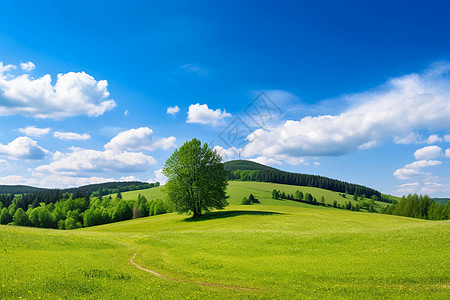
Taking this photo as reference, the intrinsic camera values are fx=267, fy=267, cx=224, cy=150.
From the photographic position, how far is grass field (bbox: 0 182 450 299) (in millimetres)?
18078

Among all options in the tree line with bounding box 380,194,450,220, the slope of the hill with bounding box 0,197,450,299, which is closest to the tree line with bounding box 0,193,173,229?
the slope of the hill with bounding box 0,197,450,299

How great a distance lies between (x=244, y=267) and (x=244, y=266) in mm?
448

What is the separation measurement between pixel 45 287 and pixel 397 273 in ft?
86.9

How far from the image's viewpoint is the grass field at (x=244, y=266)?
1808 cm

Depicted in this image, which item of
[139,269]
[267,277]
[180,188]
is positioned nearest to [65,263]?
[139,269]

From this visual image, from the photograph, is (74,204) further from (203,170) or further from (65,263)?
(65,263)

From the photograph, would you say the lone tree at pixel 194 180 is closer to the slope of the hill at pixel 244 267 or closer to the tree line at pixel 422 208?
the slope of the hill at pixel 244 267

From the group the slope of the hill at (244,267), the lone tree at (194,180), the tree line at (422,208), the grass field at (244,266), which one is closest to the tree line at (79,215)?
the lone tree at (194,180)

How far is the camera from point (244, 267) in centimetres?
2620

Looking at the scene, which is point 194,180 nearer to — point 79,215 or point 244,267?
point 244,267

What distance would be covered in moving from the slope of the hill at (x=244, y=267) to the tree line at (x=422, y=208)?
11064 centimetres

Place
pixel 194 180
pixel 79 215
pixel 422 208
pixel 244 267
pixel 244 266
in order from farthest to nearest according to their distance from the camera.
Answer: pixel 79 215 → pixel 422 208 → pixel 194 180 → pixel 244 266 → pixel 244 267

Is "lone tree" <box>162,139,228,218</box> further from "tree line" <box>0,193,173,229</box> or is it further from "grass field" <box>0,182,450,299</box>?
"tree line" <box>0,193,173,229</box>

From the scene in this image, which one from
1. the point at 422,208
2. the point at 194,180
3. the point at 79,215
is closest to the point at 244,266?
the point at 194,180
